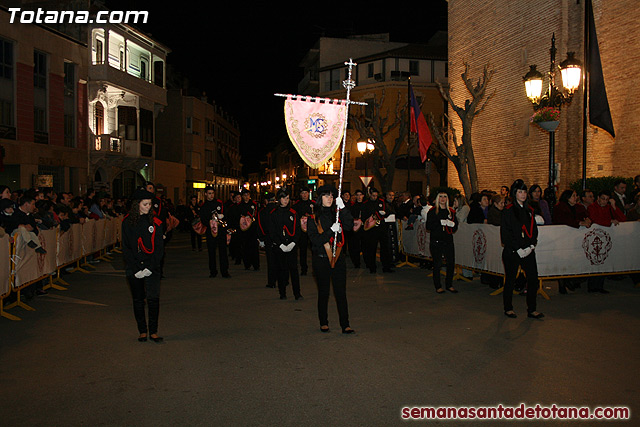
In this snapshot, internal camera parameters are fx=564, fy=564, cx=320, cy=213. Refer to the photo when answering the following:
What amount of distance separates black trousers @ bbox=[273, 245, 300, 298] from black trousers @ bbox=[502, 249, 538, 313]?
376 cm

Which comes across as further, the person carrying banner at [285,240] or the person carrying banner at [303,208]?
the person carrying banner at [303,208]

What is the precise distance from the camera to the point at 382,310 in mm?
9406

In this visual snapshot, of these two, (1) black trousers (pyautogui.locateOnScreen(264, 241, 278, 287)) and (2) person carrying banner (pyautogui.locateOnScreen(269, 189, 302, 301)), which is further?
(1) black trousers (pyautogui.locateOnScreen(264, 241, 278, 287))

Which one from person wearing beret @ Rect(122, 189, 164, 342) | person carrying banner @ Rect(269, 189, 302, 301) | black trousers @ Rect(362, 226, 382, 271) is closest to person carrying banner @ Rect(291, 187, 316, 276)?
person carrying banner @ Rect(269, 189, 302, 301)

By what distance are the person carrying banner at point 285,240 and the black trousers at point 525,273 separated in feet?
12.3

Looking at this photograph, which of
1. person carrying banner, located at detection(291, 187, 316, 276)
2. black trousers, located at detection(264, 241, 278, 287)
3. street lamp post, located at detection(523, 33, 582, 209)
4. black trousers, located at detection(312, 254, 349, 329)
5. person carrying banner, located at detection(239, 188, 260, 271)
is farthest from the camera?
person carrying banner, located at detection(239, 188, 260, 271)

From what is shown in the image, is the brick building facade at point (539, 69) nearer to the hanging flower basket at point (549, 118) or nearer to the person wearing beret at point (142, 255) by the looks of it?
the hanging flower basket at point (549, 118)

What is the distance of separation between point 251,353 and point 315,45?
60102 millimetres

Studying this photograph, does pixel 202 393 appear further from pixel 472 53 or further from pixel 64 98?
pixel 64 98

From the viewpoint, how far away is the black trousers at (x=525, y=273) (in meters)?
8.67

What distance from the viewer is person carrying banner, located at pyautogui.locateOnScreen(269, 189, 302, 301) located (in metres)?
10.6

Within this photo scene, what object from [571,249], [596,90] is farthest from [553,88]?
[571,249]

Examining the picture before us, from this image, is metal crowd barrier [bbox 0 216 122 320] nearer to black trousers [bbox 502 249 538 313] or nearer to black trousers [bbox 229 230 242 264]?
black trousers [bbox 229 230 242 264]

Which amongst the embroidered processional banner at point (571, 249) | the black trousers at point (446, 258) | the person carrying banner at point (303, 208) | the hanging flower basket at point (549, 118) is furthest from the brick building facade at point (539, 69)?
the person carrying banner at point (303, 208)
